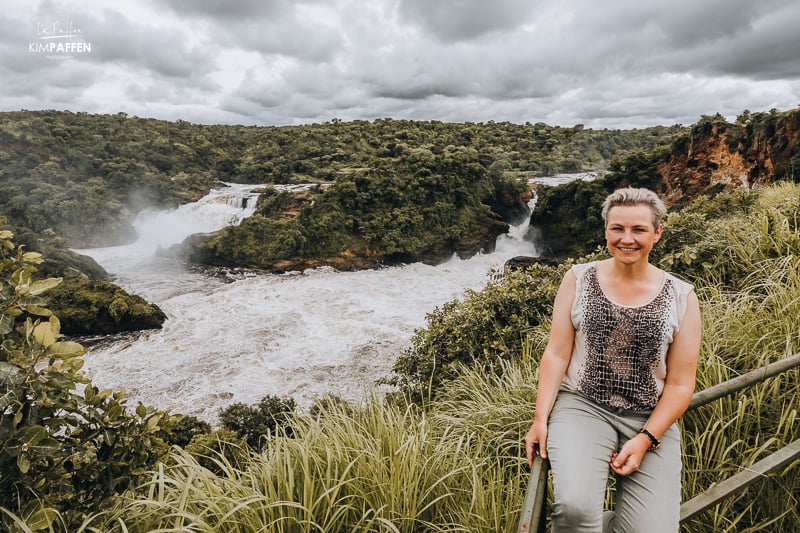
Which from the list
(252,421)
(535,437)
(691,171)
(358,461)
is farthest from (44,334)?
(691,171)

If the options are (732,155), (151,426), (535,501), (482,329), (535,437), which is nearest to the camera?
(535,501)

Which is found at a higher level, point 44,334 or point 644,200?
point 644,200

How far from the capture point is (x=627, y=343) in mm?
1569

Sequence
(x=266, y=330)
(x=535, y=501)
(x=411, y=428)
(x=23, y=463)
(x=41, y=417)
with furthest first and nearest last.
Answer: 1. (x=266, y=330)
2. (x=411, y=428)
3. (x=41, y=417)
4. (x=23, y=463)
5. (x=535, y=501)

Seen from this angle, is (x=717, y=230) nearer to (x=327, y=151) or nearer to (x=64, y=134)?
(x=327, y=151)

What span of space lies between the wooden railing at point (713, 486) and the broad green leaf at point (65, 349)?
1.46 m

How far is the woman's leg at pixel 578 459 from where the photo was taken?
52.4 inches

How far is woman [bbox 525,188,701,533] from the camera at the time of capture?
1.40 m

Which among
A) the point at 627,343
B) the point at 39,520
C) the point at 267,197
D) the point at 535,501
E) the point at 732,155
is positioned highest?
the point at 732,155

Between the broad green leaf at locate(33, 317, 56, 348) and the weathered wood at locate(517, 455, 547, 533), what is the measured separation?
1.55 meters

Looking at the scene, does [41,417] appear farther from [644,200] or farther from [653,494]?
[644,200]

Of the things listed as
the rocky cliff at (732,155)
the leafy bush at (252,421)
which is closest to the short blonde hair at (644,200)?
the leafy bush at (252,421)

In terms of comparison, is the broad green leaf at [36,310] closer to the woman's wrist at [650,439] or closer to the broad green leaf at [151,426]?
the broad green leaf at [151,426]

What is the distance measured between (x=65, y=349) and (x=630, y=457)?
197cm
